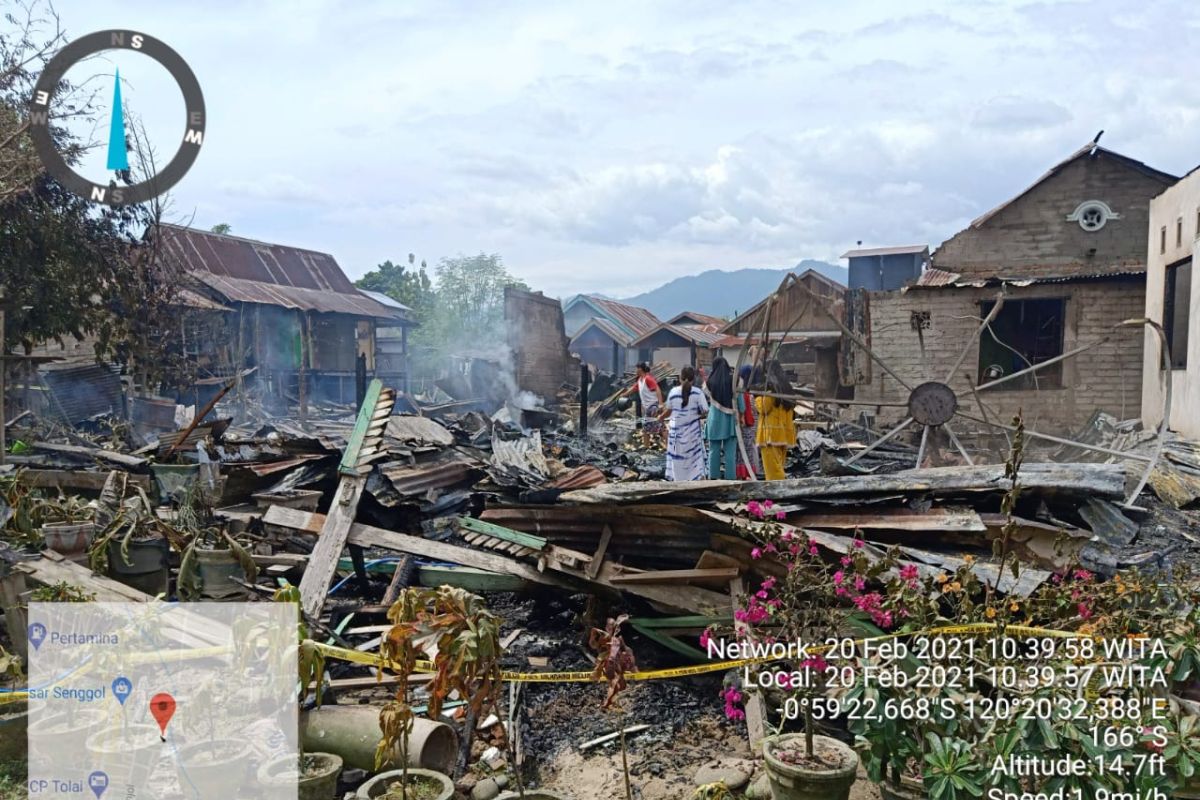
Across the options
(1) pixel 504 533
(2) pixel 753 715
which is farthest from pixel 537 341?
(2) pixel 753 715

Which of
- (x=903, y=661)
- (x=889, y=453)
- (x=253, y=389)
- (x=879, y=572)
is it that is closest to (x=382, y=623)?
(x=879, y=572)

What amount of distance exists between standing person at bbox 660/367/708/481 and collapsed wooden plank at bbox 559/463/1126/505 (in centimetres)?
398

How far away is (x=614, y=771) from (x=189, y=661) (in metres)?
2.33

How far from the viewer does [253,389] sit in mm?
21516

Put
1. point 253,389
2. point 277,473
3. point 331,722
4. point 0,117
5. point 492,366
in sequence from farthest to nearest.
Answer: point 492,366
point 253,389
point 0,117
point 277,473
point 331,722

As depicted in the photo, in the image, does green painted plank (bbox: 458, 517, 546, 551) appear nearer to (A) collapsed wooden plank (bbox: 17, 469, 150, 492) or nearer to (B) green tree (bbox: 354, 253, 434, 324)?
(A) collapsed wooden plank (bbox: 17, 469, 150, 492)

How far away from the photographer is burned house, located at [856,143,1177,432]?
13.2m

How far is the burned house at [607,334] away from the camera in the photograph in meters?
33.2

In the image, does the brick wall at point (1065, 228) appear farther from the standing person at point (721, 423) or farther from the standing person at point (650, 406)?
the standing person at point (721, 423)

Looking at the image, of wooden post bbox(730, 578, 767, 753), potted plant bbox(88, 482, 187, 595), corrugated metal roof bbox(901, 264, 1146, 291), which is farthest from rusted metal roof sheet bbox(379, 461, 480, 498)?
Result: corrugated metal roof bbox(901, 264, 1146, 291)

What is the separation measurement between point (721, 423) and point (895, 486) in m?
4.45

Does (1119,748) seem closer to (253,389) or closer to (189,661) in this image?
(189,661)

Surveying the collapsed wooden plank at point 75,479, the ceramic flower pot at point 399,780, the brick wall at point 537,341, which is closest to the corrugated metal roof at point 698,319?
the brick wall at point 537,341

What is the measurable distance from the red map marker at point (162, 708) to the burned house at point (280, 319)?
50.7 feet
